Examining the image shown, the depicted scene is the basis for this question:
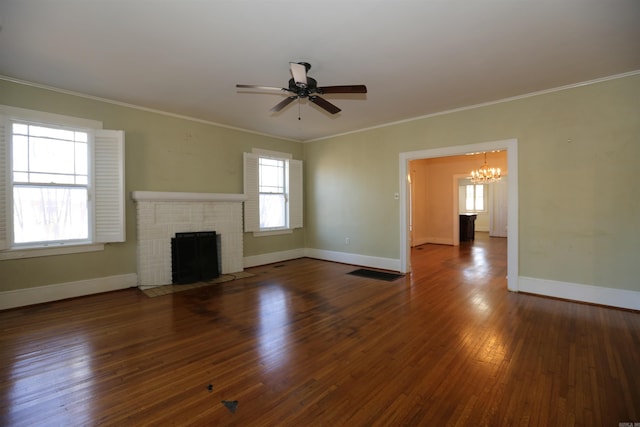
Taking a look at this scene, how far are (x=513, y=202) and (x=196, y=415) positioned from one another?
176 inches

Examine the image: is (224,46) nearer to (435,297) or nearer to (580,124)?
(435,297)

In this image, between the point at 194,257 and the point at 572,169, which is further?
the point at 194,257

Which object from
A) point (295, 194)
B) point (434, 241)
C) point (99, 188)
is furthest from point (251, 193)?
point (434, 241)

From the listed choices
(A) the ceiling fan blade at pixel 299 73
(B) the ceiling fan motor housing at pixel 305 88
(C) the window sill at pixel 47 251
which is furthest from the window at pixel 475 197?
(C) the window sill at pixel 47 251

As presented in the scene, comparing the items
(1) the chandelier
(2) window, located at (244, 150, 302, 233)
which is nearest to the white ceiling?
(2) window, located at (244, 150, 302, 233)

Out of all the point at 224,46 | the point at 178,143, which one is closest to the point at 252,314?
the point at 224,46

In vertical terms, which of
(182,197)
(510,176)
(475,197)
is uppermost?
(475,197)

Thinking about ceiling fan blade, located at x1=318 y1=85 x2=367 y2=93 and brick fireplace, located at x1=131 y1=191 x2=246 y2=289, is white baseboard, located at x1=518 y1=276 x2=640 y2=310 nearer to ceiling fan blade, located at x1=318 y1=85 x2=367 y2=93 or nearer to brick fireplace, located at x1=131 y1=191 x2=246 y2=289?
ceiling fan blade, located at x1=318 y1=85 x2=367 y2=93

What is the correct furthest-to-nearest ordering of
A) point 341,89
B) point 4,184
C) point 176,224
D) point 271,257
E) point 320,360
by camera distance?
point 271,257 → point 176,224 → point 4,184 → point 341,89 → point 320,360

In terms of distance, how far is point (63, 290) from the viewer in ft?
13.1

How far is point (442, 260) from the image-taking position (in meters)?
6.59

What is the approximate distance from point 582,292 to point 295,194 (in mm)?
5111

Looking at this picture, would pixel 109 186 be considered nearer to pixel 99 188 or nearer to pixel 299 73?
pixel 99 188

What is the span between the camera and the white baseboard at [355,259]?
5668 millimetres
